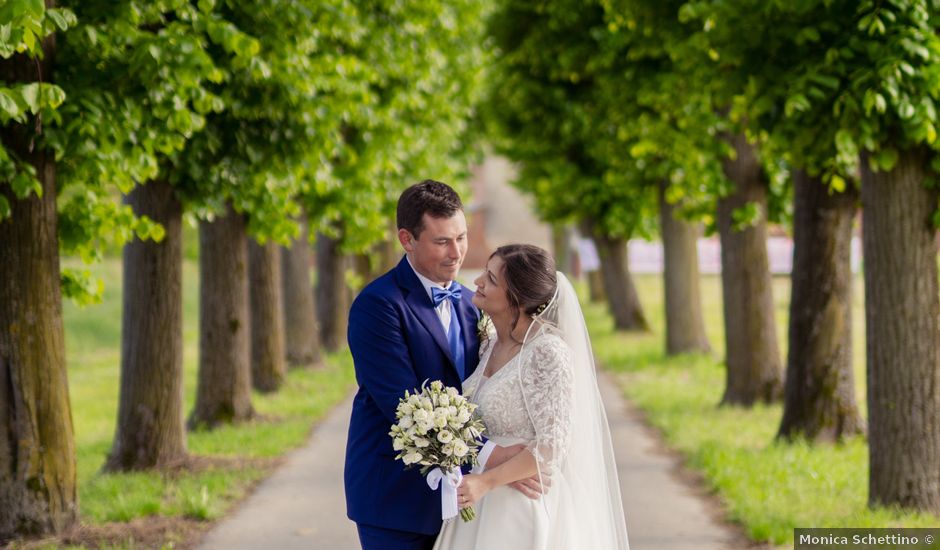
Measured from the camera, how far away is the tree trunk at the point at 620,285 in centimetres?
2734

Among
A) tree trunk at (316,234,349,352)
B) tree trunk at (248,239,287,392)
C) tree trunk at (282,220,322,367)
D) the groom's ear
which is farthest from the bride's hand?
tree trunk at (316,234,349,352)

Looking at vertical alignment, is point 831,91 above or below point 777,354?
above

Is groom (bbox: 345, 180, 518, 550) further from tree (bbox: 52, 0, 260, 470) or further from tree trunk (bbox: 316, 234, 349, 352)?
tree trunk (bbox: 316, 234, 349, 352)

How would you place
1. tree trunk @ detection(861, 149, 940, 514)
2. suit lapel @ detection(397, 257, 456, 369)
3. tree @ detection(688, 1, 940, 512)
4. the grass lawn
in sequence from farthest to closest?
the grass lawn
tree trunk @ detection(861, 149, 940, 514)
tree @ detection(688, 1, 940, 512)
suit lapel @ detection(397, 257, 456, 369)

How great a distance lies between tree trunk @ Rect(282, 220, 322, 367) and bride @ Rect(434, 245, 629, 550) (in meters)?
15.2

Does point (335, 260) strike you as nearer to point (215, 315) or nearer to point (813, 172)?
point (215, 315)

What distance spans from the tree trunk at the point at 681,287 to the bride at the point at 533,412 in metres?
15.7

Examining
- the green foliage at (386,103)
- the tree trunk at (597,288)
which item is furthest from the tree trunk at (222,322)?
the tree trunk at (597,288)

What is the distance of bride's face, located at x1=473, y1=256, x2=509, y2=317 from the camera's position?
4.12 meters

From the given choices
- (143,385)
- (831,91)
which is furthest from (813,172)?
(143,385)

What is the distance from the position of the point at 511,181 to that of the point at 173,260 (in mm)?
20979

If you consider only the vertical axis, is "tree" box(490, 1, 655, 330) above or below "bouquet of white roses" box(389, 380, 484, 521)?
above

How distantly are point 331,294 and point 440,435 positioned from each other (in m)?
19.6

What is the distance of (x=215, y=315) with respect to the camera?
505 inches
